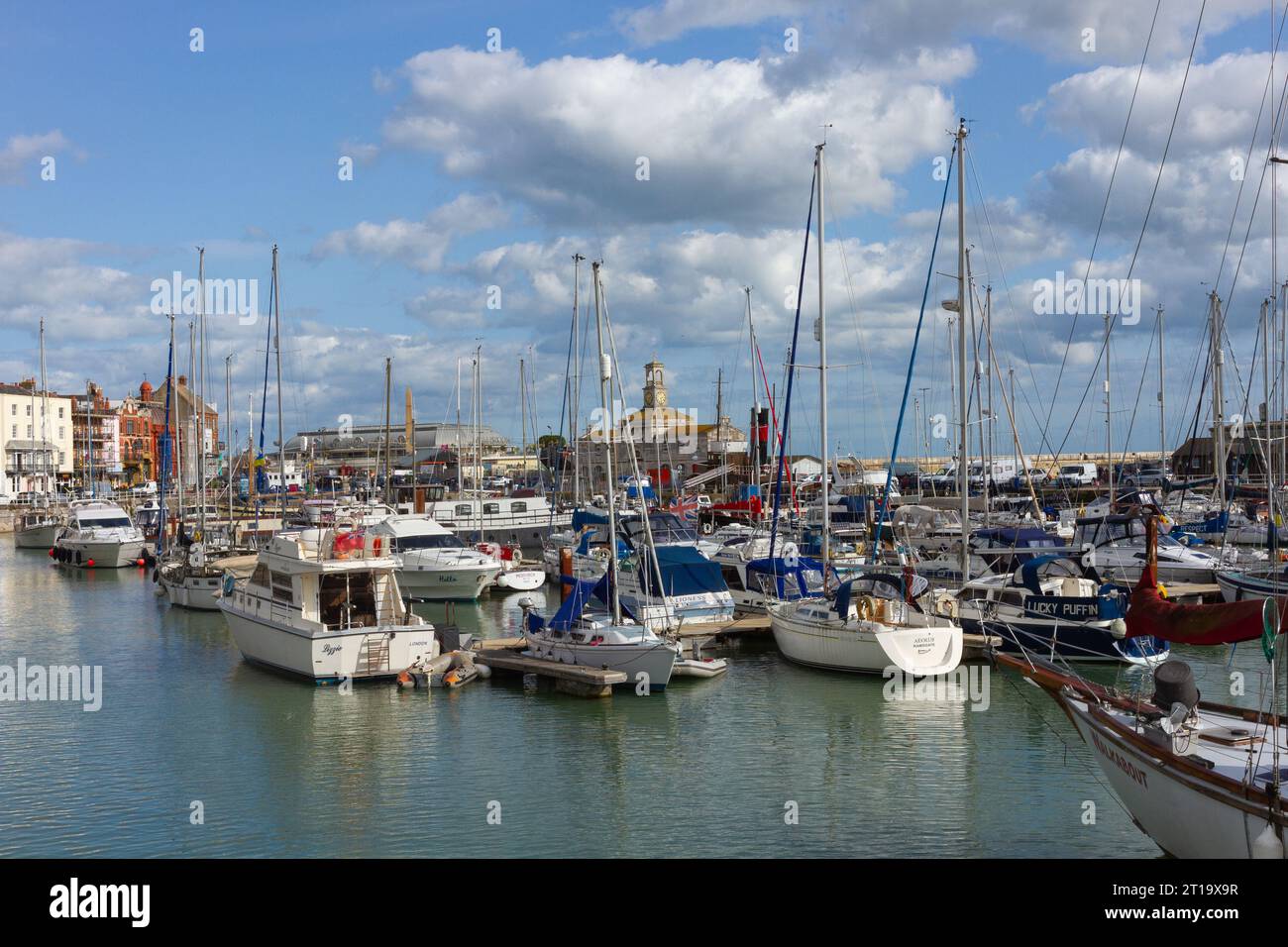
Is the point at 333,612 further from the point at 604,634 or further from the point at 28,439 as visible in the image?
the point at 28,439

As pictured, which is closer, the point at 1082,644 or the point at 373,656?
the point at 373,656

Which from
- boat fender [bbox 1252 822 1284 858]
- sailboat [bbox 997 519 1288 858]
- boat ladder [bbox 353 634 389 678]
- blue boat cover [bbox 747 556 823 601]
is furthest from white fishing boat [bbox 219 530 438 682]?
boat fender [bbox 1252 822 1284 858]

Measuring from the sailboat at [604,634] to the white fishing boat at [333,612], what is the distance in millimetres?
3209

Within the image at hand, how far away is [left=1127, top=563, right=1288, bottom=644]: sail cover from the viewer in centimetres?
1462

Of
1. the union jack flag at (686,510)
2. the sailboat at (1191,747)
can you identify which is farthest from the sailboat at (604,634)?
the union jack flag at (686,510)

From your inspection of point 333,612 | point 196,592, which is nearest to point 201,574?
point 196,592

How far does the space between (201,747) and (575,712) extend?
27.4 ft

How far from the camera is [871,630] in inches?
1160

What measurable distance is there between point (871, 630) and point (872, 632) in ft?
0.33

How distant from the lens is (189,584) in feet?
154

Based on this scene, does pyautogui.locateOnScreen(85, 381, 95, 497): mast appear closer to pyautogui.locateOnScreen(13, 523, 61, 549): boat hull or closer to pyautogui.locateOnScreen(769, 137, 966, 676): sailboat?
pyautogui.locateOnScreen(13, 523, 61, 549): boat hull

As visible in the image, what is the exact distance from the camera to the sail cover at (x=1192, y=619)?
576 inches

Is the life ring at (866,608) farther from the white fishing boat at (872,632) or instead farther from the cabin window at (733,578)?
the cabin window at (733,578)

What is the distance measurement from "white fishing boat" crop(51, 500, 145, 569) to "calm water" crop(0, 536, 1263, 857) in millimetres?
38301
